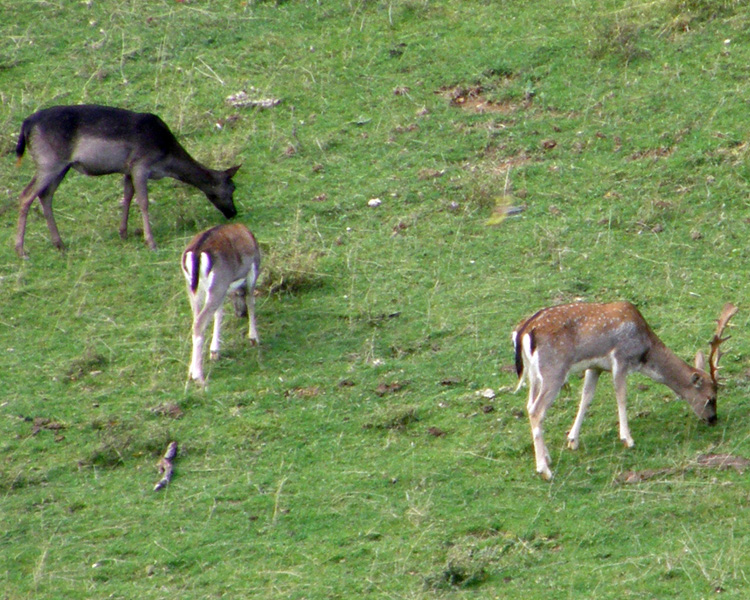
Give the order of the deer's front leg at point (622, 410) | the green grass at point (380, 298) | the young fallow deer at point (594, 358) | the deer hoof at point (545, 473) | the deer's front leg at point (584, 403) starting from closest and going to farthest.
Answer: the green grass at point (380, 298)
the deer hoof at point (545, 473)
the young fallow deer at point (594, 358)
the deer's front leg at point (622, 410)
the deer's front leg at point (584, 403)

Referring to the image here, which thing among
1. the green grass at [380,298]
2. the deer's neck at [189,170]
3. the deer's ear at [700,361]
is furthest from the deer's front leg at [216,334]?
the deer's ear at [700,361]

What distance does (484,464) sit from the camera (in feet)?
26.3

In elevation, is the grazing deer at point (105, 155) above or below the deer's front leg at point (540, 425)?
above

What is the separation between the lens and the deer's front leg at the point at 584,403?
8.17m

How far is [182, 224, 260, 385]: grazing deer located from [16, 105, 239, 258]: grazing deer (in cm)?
198

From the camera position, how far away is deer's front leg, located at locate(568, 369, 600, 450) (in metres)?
8.17

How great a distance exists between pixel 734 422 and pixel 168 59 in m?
9.62

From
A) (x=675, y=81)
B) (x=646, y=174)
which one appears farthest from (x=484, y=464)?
(x=675, y=81)

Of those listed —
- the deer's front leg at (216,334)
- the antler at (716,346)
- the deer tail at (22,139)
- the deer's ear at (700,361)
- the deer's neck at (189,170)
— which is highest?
the deer tail at (22,139)

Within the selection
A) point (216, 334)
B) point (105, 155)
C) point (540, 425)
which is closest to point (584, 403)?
point (540, 425)

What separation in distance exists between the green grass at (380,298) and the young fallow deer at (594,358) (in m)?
0.26

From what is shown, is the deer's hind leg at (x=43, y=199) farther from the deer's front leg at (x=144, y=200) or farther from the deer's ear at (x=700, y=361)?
the deer's ear at (x=700, y=361)

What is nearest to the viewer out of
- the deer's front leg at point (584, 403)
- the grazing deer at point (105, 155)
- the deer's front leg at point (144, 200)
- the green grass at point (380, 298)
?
the green grass at point (380, 298)

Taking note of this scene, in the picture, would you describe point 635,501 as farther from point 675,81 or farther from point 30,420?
point 675,81
